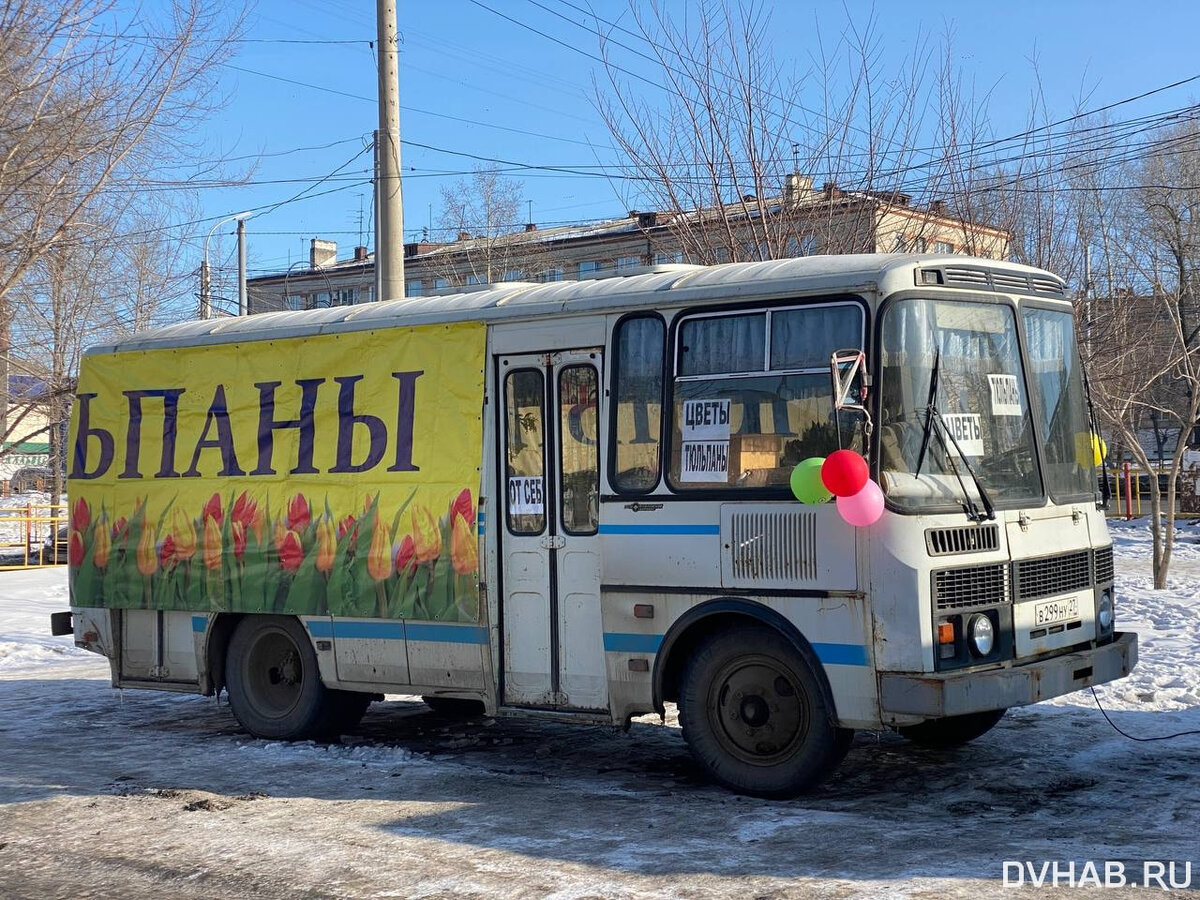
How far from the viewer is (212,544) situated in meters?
10.4

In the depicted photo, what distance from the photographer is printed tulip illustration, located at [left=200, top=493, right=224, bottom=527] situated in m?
10.4

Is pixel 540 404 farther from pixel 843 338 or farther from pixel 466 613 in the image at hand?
pixel 843 338

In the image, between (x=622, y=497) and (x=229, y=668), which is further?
(x=229, y=668)

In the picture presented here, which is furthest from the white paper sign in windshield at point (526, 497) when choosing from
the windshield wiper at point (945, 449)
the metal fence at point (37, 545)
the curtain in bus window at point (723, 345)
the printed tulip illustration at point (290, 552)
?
the metal fence at point (37, 545)

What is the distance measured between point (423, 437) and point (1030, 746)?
447 cm

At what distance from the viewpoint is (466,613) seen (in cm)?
893

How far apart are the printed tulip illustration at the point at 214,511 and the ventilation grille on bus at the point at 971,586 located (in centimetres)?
567

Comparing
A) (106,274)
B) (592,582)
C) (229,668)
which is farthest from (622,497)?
(106,274)

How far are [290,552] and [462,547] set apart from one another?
1.68 m

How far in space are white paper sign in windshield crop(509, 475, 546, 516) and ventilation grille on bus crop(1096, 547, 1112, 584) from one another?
339 cm

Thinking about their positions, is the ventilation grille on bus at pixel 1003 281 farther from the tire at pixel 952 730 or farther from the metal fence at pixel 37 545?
the metal fence at pixel 37 545

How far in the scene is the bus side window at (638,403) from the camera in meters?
8.14

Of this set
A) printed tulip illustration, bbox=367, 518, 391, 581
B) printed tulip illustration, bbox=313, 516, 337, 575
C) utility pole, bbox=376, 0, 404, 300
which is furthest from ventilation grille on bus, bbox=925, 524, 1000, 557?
utility pole, bbox=376, 0, 404, 300

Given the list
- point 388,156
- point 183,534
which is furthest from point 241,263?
point 183,534
